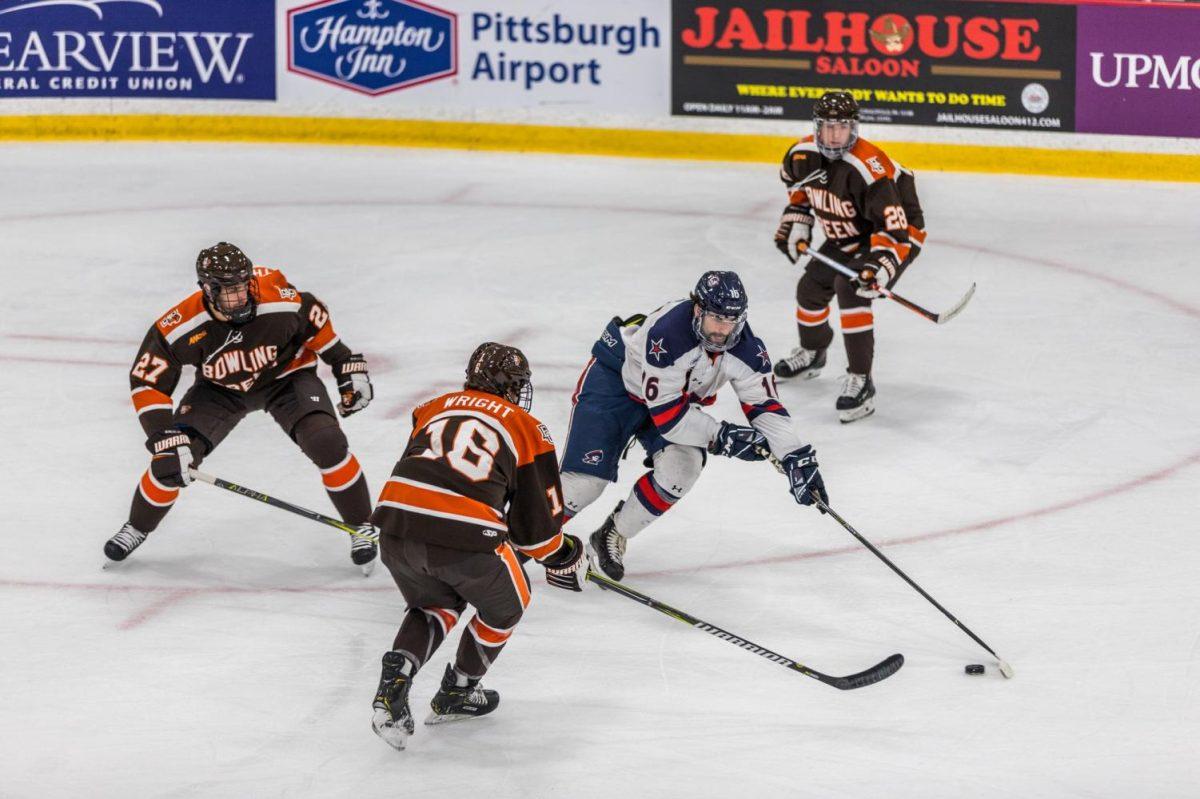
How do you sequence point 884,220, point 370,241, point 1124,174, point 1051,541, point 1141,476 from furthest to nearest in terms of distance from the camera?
point 1124,174 < point 370,241 < point 884,220 < point 1141,476 < point 1051,541

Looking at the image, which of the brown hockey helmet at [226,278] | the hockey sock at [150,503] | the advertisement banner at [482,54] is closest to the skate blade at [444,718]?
the hockey sock at [150,503]

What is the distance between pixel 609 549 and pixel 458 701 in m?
1.09

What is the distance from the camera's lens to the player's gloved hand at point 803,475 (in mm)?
4797

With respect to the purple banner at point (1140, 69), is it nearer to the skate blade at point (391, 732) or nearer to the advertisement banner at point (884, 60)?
the advertisement banner at point (884, 60)

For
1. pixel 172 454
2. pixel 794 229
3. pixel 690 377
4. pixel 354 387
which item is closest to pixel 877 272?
pixel 794 229

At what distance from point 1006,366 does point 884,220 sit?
1.08 metres

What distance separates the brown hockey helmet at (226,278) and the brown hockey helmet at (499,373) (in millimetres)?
1127

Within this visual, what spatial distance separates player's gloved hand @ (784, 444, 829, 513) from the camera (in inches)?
189

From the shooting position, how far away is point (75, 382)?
6926 millimetres

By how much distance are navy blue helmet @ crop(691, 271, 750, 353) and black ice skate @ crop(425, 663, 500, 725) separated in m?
1.22

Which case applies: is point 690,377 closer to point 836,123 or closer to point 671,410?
point 671,410

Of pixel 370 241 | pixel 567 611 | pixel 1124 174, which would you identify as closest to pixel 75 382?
pixel 370 241

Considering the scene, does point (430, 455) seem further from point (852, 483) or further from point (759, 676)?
point (852, 483)

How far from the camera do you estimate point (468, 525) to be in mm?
3982
